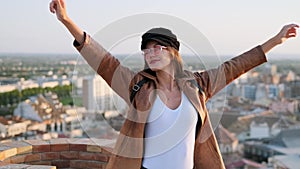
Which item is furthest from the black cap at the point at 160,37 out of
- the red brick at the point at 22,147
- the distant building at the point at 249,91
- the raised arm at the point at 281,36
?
the distant building at the point at 249,91

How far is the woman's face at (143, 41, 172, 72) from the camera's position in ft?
3.83

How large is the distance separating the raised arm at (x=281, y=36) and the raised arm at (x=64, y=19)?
63 cm

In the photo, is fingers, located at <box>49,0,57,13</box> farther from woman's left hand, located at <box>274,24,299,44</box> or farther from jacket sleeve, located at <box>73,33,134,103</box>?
woman's left hand, located at <box>274,24,299,44</box>

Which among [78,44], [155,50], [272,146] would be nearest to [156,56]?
[155,50]

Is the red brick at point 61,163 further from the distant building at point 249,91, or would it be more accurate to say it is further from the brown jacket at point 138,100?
the distant building at point 249,91

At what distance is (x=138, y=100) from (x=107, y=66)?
135mm

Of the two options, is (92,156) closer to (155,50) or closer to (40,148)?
(40,148)

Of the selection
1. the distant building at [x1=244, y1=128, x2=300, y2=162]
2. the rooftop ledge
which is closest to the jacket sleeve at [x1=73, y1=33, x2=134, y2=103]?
the rooftop ledge

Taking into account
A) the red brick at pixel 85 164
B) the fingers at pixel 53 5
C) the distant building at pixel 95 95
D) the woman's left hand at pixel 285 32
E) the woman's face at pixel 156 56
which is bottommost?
the red brick at pixel 85 164

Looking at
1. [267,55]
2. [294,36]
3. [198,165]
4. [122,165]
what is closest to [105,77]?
[122,165]

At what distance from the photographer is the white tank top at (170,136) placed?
115 cm

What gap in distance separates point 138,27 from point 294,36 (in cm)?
A: 57

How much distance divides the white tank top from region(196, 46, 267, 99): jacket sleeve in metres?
0.13

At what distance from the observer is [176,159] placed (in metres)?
1.18
